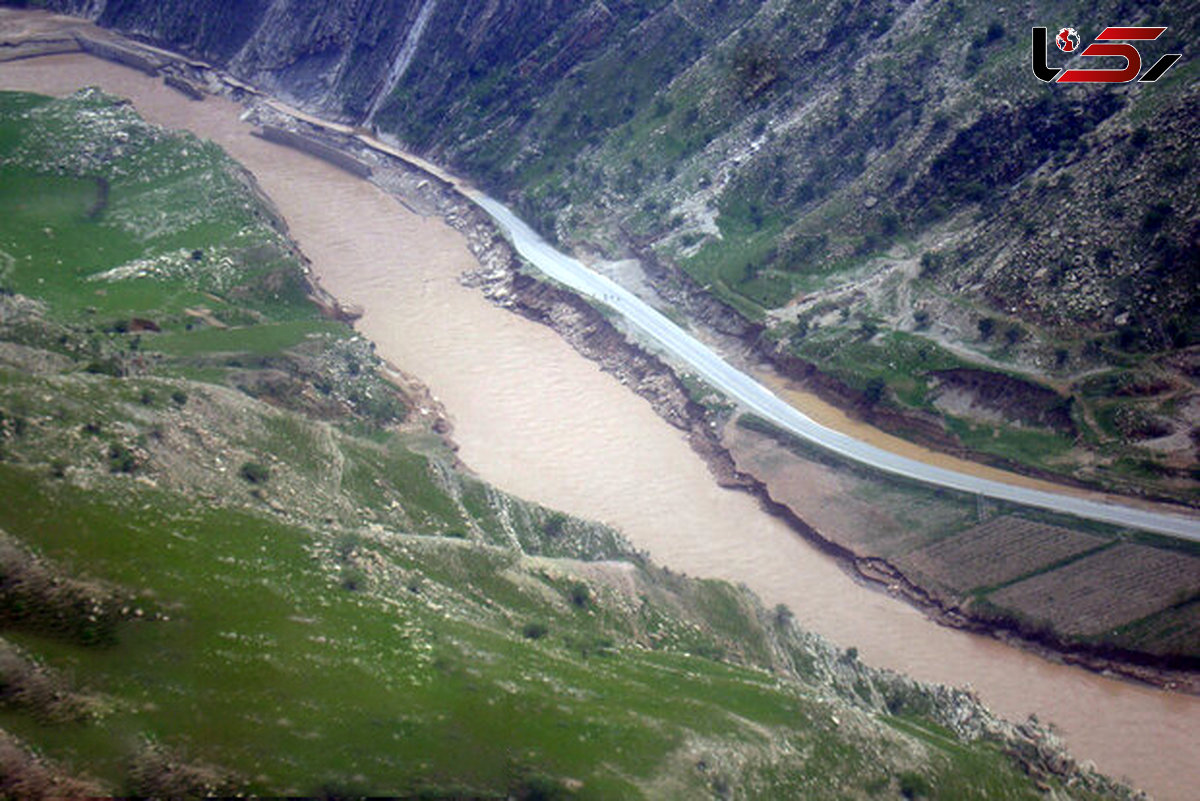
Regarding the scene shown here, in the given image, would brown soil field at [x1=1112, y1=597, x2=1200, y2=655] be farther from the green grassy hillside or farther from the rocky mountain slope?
the green grassy hillside

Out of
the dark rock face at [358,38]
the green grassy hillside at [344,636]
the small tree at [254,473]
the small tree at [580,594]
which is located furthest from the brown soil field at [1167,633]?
the dark rock face at [358,38]

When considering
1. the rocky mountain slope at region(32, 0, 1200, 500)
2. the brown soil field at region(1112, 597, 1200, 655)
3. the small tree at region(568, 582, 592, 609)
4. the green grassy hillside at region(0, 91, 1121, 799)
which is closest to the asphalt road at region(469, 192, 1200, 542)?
the rocky mountain slope at region(32, 0, 1200, 500)

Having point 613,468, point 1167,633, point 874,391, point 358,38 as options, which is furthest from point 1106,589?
point 358,38

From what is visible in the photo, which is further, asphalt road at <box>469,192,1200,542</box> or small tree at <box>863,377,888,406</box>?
small tree at <box>863,377,888,406</box>

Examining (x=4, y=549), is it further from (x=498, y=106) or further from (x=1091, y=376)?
(x=498, y=106)

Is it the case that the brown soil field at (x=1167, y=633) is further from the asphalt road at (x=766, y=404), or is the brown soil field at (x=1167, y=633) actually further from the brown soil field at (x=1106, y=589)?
the asphalt road at (x=766, y=404)

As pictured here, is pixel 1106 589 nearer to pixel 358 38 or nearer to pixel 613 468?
pixel 613 468
